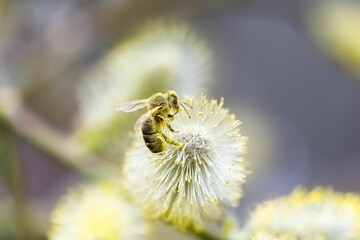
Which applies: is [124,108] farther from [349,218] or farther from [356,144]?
[356,144]

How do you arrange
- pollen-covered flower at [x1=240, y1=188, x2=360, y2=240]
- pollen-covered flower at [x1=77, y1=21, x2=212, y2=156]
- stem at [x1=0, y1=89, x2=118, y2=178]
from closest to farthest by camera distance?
1. pollen-covered flower at [x1=240, y1=188, x2=360, y2=240]
2. stem at [x1=0, y1=89, x2=118, y2=178]
3. pollen-covered flower at [x1=77, y1=21, x2=212, y2=156]

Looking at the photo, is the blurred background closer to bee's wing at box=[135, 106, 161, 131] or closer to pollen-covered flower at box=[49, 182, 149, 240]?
pollen-covered flower at box=[49, 182, 149, 240]

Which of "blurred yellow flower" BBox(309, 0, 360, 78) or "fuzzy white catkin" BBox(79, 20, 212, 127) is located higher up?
"blurred yellow flower" BBox(309, 0, 360, 78)

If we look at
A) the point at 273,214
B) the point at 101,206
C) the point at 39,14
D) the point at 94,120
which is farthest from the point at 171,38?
the point at 39,14

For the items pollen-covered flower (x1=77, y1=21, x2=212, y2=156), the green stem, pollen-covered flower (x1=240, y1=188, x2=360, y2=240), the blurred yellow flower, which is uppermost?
the blurred yellow flower

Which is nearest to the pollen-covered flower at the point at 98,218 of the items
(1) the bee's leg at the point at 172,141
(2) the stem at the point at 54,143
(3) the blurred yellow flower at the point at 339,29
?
(2) the stem at the point at 54,143

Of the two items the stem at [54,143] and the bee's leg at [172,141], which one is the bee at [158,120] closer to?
the bee's leg at [172,141]

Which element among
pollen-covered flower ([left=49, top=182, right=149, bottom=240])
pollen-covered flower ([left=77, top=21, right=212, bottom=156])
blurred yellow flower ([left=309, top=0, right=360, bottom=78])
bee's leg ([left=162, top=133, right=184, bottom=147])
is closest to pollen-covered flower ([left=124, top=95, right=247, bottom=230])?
bee's leg ([left=162, top=133, right=184, bottom=147])
